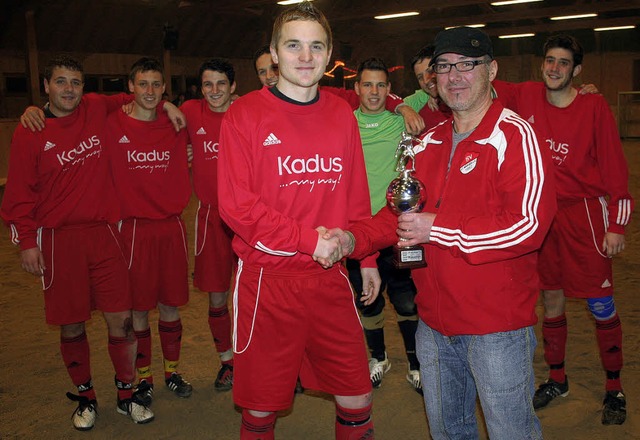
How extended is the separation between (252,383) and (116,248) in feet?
5.90

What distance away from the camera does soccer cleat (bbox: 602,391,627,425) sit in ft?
13.0

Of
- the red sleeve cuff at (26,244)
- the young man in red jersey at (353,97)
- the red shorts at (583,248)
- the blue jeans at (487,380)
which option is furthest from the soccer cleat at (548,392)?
the red sleeve cuff at (26,244)

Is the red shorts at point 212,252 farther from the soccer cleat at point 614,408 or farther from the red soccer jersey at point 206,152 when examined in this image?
the soccer cleat at point 614,408

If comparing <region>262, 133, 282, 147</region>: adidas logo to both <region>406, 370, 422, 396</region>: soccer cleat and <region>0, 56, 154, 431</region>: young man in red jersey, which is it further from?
<region>406, 370, 422, 396</region>: soccer cleat

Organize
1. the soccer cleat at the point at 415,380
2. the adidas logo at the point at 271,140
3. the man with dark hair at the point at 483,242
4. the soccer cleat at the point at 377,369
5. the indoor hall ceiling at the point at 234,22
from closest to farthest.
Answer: the man with dark hair at the point at 483,242
the adidas logo at the point at 271,140
the soccer cleat at the point at 415,380
the soccer cleat at the point at 377,369
the indoor hall ceiling at the point at 234,22

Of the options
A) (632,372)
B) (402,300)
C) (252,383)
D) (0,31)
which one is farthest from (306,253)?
(0,31)

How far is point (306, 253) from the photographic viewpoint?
2.75m

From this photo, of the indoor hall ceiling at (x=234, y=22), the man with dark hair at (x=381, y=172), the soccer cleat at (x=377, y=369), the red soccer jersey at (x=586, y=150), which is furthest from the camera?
the indoor hall ceiling at (x=234, y=22)

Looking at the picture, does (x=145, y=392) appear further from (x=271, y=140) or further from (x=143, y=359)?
(x=271, y=140)

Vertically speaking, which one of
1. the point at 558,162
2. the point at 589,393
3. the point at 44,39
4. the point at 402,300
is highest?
the point at 44,39

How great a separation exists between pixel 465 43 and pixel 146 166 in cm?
268

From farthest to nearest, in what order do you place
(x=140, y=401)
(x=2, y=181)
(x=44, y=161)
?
(x=2, y=181) → (x=140, y=401) → (x=44, y=161)

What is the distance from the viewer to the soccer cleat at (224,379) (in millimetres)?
4707

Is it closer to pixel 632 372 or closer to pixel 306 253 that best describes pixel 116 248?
pixel 306 253
